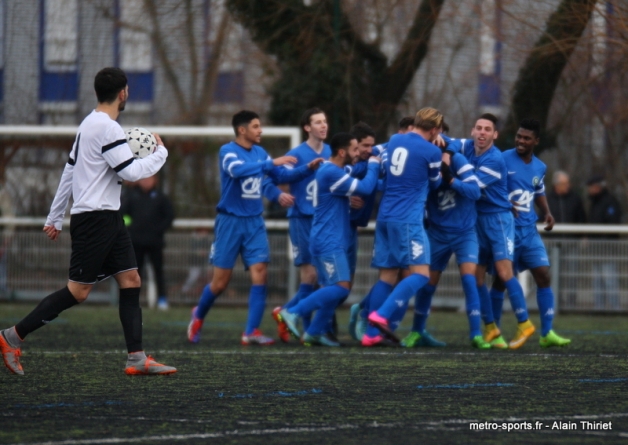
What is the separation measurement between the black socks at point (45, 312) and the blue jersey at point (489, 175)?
416 centimetres

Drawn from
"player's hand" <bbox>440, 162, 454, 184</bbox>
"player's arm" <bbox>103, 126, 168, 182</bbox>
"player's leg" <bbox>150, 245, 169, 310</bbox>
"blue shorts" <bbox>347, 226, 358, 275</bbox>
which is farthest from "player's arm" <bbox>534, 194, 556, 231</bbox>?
"player's leg" <bbox>150, 245, 169, 310</bbox>

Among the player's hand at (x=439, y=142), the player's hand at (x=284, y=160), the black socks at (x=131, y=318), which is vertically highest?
the player's hand at (x=439, y=142)

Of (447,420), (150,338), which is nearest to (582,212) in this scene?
(150,338)

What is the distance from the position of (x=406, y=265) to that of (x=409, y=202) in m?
0.58

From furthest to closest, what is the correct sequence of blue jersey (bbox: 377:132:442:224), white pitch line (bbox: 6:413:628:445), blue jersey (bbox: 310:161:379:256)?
blue jersey (bbox: 310:161:379:256) → blue jersey (bbox: 377:132:442:224) → white pitch line (bbox: 6:413:628:445)

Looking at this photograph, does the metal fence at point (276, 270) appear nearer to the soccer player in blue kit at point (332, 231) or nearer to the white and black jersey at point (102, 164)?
the soccer player in blue kit at point (332, 231)

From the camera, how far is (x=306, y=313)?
407 inches

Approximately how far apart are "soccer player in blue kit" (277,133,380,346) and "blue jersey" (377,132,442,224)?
257 millimetres

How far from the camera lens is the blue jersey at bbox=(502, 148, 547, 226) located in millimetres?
10414

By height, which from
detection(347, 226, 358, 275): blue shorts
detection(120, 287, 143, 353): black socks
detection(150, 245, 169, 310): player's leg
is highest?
detection(347, 226, 358, 275): blue shorts

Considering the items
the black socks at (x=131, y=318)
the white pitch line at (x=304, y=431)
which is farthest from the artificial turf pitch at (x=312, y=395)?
the black socks at (x=131, y=318)

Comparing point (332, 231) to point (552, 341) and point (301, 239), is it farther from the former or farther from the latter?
point (552, 341)

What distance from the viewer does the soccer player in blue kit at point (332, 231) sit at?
1013 cm

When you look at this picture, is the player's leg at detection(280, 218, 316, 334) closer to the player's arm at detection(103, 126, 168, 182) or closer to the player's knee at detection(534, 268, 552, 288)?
the player's knee at detection(534, 268, 552, 288)
